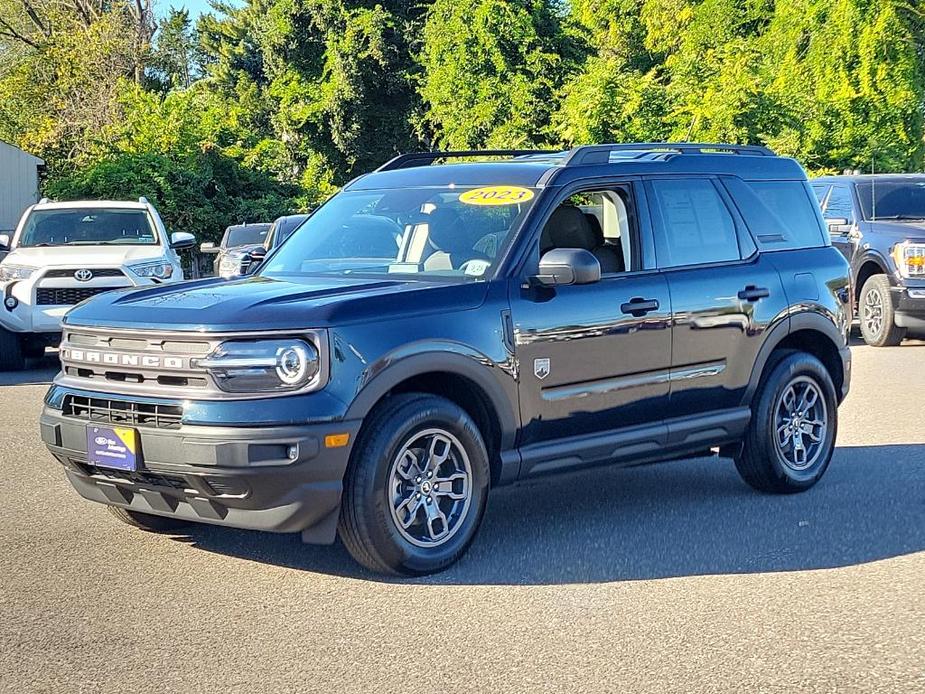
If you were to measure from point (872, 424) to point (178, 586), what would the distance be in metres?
6.14

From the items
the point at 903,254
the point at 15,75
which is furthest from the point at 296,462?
the point at 15,75

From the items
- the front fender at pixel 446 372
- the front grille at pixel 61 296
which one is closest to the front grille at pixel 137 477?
the front fender at pixel 446 372

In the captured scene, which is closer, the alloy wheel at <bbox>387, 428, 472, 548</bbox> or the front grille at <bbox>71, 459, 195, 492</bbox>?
the front grille at <bbox>71, 459, 195, 492</bbox>

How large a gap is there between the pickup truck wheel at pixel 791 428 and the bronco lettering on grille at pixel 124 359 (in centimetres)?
334

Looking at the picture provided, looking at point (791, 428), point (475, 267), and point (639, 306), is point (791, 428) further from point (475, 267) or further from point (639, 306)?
point (475, 267)

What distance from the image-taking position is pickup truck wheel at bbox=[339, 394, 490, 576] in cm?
570

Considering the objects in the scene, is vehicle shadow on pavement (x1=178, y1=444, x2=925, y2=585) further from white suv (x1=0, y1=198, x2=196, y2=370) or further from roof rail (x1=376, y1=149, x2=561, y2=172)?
white suv (x1=0, y1=198, x2=196, y2=370)

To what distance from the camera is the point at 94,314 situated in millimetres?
6145

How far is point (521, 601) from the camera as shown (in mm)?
5531

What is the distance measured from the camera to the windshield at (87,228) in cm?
1523

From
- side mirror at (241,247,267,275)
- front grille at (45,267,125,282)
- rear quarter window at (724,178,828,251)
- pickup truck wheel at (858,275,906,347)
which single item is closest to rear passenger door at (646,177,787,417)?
rear quarter window at (724,178,828,251)

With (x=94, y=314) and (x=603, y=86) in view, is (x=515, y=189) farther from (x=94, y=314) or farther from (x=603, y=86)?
(x=603, y=86)

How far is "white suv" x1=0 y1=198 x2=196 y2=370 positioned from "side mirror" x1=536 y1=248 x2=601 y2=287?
808 centimetres

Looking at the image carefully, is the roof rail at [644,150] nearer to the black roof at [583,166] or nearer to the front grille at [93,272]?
the black roof at [583,166]
